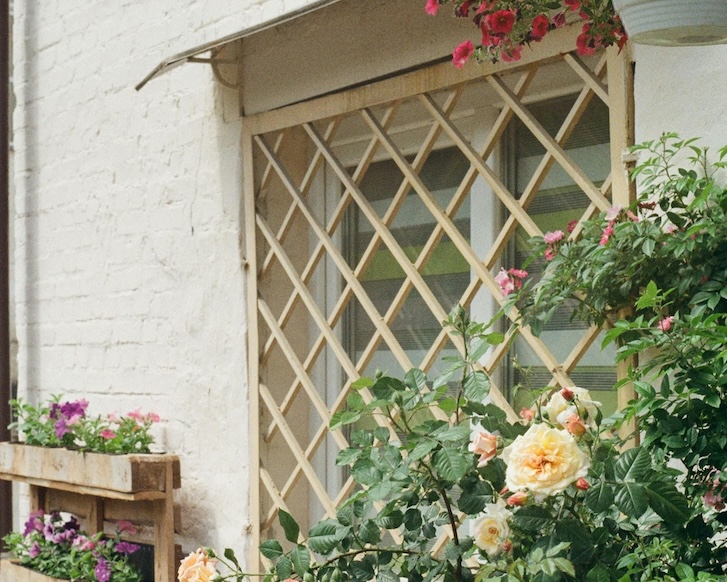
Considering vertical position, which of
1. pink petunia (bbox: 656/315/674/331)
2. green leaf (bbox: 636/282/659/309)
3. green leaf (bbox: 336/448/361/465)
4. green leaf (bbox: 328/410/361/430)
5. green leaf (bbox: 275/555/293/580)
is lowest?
green leaf (bbox: 275/555/293/580)

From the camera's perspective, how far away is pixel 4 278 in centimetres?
448

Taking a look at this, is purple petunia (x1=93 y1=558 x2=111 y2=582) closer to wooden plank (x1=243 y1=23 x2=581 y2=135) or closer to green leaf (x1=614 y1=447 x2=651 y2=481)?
wooden plank (x1=243 y1=23 x2=581 y2=135)

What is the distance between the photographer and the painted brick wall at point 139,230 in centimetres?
339

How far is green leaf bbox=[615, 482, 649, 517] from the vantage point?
1.72 meters

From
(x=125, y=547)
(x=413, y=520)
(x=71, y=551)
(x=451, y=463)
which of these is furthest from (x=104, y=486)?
(x=451, y=463)

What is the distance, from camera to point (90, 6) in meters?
4.10

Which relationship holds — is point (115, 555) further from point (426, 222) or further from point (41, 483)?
point (426, 222)

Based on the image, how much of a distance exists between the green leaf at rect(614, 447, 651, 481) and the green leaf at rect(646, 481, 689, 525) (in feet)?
0.09

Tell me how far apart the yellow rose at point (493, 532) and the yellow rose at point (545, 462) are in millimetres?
117

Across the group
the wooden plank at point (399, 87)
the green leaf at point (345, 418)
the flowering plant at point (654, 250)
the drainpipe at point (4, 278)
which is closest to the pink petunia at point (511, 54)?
the wooden plank at point (399, 87)

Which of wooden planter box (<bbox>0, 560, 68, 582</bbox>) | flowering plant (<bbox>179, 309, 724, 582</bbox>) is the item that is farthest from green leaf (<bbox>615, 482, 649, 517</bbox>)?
wooden planter box (<bbox>0, 560, 68, 582</bbox>)

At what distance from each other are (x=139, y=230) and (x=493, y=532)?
7.34 feet

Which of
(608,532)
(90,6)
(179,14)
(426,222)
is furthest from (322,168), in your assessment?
(608,532)

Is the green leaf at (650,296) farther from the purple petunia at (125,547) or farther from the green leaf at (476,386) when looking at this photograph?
the purple petunia at (125,547)
